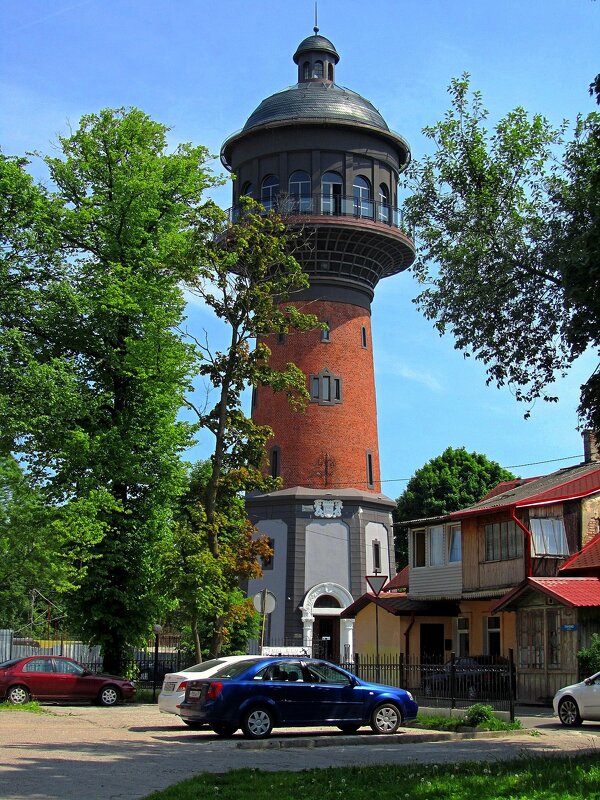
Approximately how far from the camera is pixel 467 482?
67.4 meters

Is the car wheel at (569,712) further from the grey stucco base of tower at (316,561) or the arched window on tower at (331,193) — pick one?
the arched window on tower at (331,193)

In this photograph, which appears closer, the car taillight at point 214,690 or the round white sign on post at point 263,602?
the car taillight at point 214,690

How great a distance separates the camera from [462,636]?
38.9 metres

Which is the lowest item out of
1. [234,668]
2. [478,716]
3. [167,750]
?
[167,750]

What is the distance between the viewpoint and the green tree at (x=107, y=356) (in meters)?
30.9

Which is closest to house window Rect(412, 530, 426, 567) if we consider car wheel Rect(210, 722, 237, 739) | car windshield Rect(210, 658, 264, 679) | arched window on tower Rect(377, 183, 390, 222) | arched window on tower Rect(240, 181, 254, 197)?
arched window on tower Rect(377, 183, 390, 222)

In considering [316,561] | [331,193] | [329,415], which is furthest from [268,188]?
[316,561]

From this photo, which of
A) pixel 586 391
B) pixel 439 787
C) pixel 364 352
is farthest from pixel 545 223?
pixel 364 352

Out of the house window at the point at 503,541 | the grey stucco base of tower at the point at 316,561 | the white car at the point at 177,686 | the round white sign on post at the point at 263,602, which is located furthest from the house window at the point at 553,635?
the grey stucco base of tower at the point at 316,561

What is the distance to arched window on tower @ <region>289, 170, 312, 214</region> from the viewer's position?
160 ft

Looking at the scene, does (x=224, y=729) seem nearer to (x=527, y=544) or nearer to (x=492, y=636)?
(x=527, y=544)

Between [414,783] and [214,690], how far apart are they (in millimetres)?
7377

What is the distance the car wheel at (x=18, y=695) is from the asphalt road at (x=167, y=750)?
3284 millimetres

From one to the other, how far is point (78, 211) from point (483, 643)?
19.3 metres
